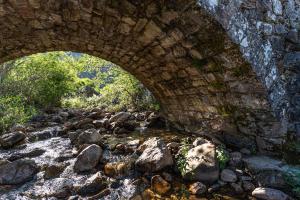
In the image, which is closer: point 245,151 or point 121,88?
point 245,151

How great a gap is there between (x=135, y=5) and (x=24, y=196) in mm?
2495

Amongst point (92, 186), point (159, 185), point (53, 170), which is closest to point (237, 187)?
point (159, 185)

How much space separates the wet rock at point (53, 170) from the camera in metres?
3.84

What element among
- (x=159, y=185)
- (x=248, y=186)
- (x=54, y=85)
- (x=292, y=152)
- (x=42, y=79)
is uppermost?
(x=42, y=79)

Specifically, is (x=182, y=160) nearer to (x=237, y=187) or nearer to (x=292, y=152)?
(x=237, y=187)

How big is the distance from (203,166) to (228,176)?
309 millimetres

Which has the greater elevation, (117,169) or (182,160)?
(182,160)

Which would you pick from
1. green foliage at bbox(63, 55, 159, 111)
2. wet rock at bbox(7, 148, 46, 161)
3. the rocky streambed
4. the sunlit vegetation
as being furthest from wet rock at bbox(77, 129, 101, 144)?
green foliage at bbox(63, 55, 159, 111)

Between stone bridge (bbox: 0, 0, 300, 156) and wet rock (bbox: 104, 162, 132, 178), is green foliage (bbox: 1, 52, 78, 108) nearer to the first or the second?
stone bridge (bbox: 0, 0, 300, 156)

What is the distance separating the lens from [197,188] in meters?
3.18

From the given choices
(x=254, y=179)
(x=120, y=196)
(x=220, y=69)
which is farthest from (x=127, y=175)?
(x=220, y=69)

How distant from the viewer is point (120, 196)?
3203mm

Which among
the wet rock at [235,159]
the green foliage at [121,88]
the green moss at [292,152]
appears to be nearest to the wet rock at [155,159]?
the wet rock at [235,159]

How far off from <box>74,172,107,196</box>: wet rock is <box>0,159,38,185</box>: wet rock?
835 millimetres
